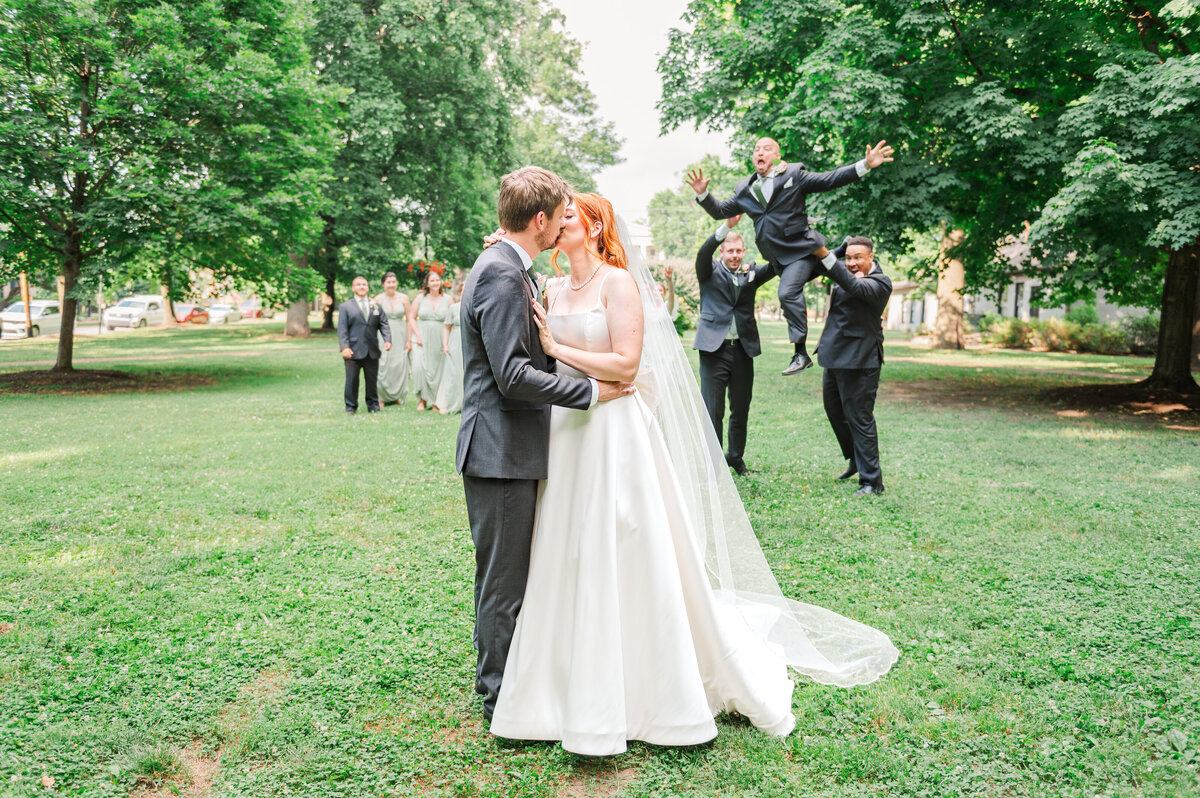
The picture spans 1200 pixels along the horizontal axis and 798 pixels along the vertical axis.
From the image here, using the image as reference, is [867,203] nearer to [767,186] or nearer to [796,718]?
[767,186]

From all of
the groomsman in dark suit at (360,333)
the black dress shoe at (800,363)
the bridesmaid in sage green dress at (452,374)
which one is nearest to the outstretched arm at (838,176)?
the black dress shoe at (800,363)

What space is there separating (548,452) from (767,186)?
5.24 m

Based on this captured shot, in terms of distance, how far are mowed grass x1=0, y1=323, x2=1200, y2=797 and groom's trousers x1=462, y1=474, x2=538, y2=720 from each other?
526 mm

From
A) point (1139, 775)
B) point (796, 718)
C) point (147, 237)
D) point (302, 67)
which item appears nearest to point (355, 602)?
point (796, 718)

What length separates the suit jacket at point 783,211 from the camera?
296 inches

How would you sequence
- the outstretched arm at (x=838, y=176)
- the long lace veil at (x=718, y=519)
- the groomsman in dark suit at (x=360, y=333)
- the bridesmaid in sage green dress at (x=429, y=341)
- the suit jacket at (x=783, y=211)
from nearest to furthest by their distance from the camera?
the long lace veil at (x=718, y=519) → the outstretched arm at (x=838, y=176) → the suit jacket at (x=783, y=211) → the groomsman in dark suit at (x=360, y=333) → the bridesmaid in sage green dress at (x=429, y=341)

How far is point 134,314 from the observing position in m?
48.9

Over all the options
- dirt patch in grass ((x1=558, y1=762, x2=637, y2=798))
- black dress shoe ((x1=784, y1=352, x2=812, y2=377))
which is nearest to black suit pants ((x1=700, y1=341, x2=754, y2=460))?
black dress shoe ((x1=784, y1=352, x2=812, y2=377))

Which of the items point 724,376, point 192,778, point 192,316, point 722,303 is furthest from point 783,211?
point 192,316

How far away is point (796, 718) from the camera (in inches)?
143

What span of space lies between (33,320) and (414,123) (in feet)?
78.3

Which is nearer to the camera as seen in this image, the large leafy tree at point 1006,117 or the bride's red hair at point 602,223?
the bride's red hair at point 602,223

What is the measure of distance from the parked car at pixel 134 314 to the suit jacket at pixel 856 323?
→ 52764 mm

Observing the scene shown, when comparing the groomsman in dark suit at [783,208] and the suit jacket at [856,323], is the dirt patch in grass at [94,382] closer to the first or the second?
the groomsman in dark suit at [783,208]
